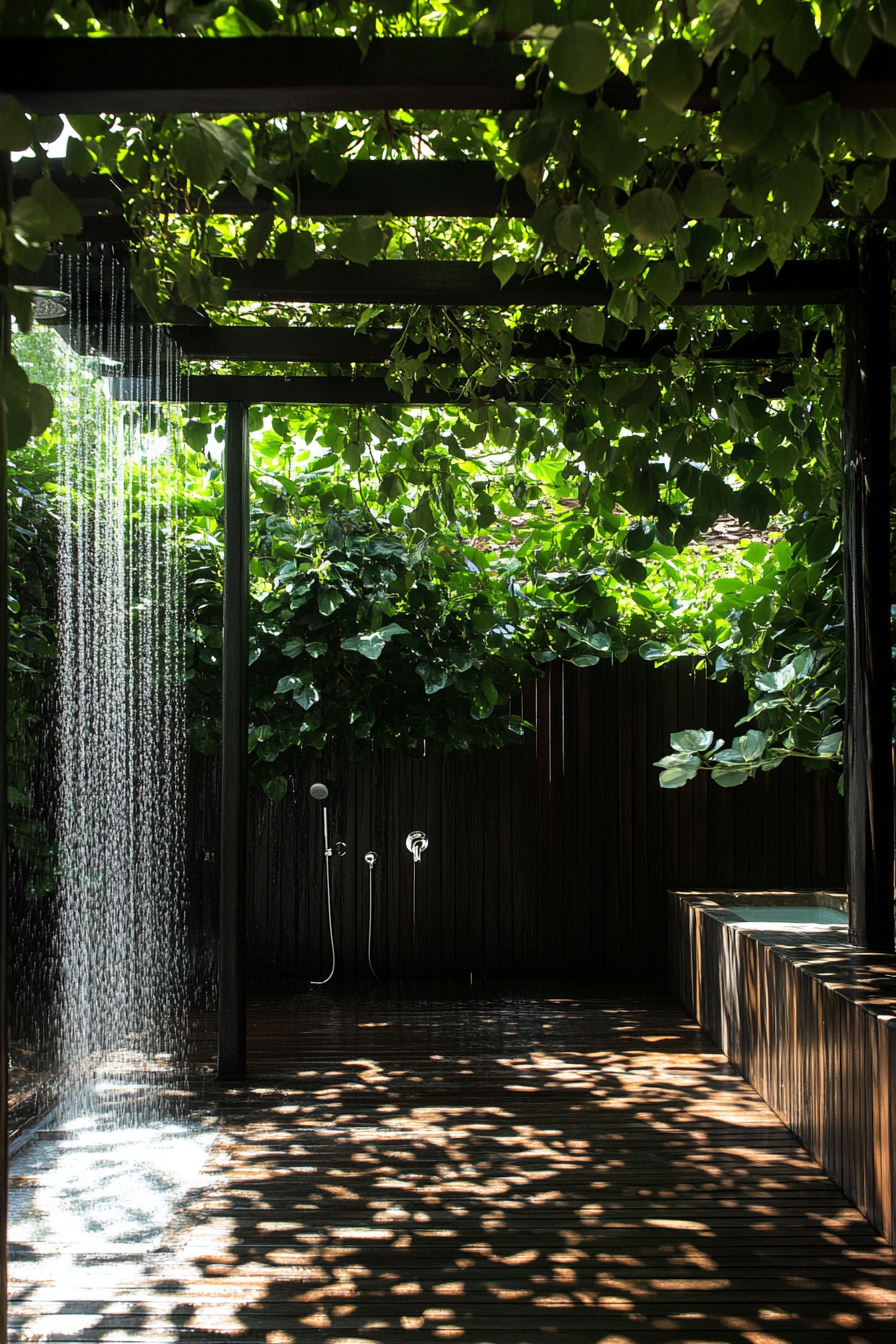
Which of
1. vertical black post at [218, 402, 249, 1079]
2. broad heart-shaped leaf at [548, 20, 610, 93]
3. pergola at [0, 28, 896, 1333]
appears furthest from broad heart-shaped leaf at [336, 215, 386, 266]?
vertical black post at [218, 402, 249, 1079]

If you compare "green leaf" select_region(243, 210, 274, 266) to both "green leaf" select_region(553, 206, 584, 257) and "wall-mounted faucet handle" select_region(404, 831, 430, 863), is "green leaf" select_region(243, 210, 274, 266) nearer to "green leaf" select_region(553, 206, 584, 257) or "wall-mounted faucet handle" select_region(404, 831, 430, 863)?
"green leaf" select_region(553, 206, 584, 257)

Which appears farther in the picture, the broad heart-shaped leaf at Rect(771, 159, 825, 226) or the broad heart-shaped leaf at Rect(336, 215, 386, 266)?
the broad heart-shaped leaf at Rect(336, 215, 386, 266)

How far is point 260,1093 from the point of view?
12.2ft

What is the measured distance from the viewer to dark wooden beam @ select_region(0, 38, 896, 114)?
1.43 metres

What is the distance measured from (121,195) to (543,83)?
102 cm

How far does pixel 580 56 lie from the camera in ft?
3.84

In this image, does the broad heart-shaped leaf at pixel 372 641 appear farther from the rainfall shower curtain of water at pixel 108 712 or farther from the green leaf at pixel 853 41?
the green leaf at pixel 853 41

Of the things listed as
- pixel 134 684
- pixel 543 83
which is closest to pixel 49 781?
pixel 134 684

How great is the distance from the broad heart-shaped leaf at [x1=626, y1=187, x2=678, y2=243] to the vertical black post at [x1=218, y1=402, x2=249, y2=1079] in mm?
2719

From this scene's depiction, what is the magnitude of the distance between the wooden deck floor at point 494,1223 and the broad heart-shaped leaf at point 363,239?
204 cm

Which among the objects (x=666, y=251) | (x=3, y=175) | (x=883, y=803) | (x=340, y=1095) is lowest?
(x=340, y=1095)

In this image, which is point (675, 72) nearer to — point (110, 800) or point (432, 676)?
point (110, 800)

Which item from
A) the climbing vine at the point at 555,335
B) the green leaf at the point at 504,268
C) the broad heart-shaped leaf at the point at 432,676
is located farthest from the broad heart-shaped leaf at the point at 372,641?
the green leaf at the point at 504,268

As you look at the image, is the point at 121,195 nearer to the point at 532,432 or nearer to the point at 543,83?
the point at 543,83
